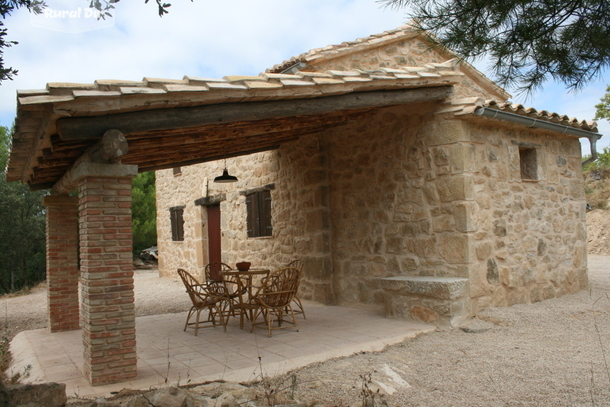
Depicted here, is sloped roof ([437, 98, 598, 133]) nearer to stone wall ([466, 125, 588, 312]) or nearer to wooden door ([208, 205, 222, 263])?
stone wall ([466, 125, 588, 312])

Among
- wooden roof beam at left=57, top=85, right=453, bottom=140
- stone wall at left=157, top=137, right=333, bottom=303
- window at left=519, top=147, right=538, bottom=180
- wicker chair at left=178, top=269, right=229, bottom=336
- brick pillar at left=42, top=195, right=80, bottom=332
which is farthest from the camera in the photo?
stone wall at left=157, top=137, right=333, bottom=303

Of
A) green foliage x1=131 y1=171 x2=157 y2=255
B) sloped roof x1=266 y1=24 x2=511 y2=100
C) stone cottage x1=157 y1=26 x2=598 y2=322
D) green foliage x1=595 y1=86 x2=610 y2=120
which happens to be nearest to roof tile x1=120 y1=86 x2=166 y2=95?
stone cottage x1=157 y1=26 x2=598 y2=322

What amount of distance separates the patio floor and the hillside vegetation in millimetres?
12929

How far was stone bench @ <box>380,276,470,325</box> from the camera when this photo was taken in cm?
532

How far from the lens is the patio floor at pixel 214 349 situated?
4039mm

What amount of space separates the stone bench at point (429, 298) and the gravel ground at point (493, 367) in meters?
0.21

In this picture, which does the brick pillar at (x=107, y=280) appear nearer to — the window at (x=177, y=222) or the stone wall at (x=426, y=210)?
the stone wall at (x=426, y=210)

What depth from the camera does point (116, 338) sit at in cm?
385

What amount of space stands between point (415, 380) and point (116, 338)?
7.57 ft

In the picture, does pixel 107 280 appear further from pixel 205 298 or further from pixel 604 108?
pixel 604 108

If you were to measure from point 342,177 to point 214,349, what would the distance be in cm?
338

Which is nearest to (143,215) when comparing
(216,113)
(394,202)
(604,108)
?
(394,202)

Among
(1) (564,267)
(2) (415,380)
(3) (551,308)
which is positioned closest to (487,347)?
(2) (415,380)

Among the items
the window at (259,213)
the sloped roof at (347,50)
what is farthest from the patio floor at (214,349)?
the sloped roof at (347,50)
